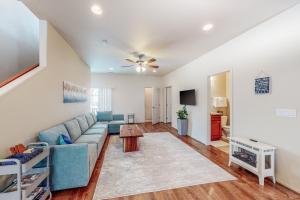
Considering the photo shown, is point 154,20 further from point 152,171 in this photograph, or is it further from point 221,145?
point 221,145

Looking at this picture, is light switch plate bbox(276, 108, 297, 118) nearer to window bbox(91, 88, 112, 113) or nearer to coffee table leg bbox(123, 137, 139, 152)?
coffee table leg bbox(123, 137, 139, 152)

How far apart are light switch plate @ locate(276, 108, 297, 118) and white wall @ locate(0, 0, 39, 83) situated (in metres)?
4.97

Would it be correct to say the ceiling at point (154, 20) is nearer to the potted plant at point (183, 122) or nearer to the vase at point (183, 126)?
the potted plant at point (183, 122)

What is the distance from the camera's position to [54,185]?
2.24 meters

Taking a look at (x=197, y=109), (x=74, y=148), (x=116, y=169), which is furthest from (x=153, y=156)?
(x=197, y=109)

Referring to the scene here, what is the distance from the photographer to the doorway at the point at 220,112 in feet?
16.5

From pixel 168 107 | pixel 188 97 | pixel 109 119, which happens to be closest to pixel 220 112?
pixel 188 97

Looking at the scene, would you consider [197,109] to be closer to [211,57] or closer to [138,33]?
[211,57]

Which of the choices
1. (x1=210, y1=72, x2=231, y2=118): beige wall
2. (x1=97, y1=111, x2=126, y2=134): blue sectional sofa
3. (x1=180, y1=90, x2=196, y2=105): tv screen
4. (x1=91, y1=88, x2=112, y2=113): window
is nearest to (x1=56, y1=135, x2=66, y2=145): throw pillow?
(x1=97, y1=111, x2=126, y2=134): blue sectional sofa

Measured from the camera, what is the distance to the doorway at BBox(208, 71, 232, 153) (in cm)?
504

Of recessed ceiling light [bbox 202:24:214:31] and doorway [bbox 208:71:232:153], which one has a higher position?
recessed ceiling light [bbox 202:24:214:31]

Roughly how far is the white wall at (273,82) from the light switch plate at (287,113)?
54mm

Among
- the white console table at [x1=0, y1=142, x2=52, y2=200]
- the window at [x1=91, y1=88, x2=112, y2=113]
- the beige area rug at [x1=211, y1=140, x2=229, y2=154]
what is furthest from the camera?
the window at [x1=91, y1=88, x2=112, y2=113]

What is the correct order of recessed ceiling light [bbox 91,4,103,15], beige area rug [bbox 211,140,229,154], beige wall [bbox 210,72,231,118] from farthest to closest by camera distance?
beige wall [bbox 210,72,231,118] < beige area rug [bbox 211,140,229,154] < recessed ceiling light [bbox 91,4,103,15]
